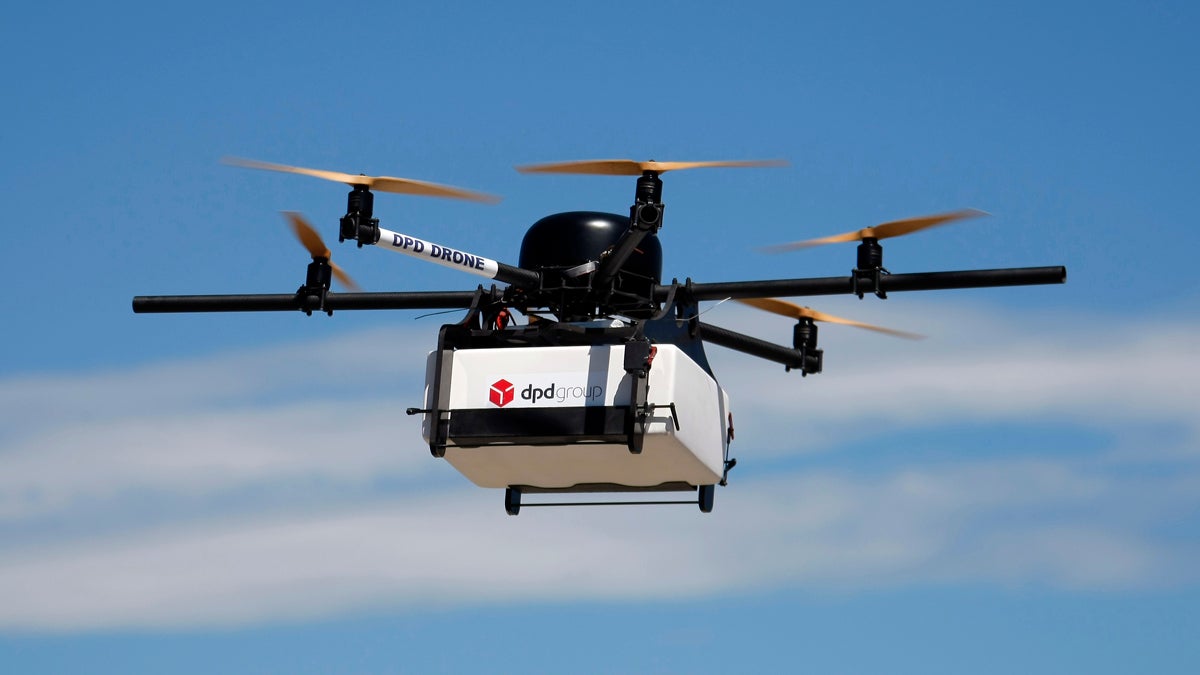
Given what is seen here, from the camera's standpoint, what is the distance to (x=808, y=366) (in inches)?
1040

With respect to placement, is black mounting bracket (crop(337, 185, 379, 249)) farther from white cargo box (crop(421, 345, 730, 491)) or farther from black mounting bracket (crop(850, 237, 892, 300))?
black mounting bracket (crop(850, 237, 892, 300))

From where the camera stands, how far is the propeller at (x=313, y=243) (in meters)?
23.9

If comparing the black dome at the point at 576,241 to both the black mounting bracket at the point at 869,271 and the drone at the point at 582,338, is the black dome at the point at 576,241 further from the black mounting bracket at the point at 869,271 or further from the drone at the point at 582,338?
the black mounting bracket at the point at 869,271

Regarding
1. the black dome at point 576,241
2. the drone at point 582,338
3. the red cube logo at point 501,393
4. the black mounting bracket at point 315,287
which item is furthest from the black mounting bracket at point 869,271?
the black mounting bracket at point 315,287

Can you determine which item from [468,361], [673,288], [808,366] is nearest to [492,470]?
Answer: [468,361]

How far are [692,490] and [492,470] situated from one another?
2297 millimetres

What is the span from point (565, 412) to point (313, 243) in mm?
3967

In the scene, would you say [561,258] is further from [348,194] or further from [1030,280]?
[1030,280]

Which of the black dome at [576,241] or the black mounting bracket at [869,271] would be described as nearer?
the black mounting bracket at [869,271]

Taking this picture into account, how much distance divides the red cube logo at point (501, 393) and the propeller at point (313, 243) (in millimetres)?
2986

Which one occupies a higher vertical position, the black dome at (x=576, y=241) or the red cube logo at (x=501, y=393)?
the black dome at (x=576, y=241)

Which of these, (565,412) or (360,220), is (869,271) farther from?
(360,220)

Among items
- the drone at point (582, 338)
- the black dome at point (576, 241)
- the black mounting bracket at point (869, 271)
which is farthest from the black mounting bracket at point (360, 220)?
the black mounting bracket at point (869, 271)

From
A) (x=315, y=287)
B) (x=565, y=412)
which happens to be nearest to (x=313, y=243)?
(x=315, y=287)
